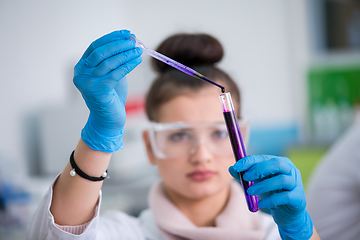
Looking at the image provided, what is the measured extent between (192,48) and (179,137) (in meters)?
0.31

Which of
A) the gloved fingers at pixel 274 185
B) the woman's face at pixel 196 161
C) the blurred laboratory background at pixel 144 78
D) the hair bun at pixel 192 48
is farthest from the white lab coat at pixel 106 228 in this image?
the blurred laboratory background at pixel 144 78

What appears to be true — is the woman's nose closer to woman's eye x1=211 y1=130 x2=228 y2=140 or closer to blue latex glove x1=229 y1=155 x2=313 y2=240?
woman's eye x1=211 y1=130 x2=228 y2=140

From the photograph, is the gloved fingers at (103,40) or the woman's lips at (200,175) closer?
the gloved fingers at (103,40)

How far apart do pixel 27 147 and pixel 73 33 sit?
0.95 m

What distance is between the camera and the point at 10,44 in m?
2.20

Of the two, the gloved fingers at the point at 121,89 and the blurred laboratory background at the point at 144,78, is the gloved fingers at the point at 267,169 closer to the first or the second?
the gloved fingers at the point at 121,89

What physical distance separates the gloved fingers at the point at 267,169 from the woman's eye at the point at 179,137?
13.5 inches

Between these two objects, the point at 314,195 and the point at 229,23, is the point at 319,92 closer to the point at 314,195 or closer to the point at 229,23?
the point at 229,23

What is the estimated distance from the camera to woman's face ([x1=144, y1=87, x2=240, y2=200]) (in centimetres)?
100

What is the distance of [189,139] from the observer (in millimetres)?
1041

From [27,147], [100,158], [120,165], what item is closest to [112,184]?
[120,165]

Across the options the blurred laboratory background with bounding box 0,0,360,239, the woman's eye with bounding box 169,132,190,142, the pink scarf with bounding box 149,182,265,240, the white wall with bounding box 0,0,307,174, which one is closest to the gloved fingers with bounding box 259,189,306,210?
the pink scarf with bounding box 149,182,265,240

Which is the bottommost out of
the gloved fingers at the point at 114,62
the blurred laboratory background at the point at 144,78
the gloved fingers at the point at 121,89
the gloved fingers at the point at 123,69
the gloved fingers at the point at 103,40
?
the blurred laboratory background at the point at 144,78

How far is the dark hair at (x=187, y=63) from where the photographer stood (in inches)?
43.6
